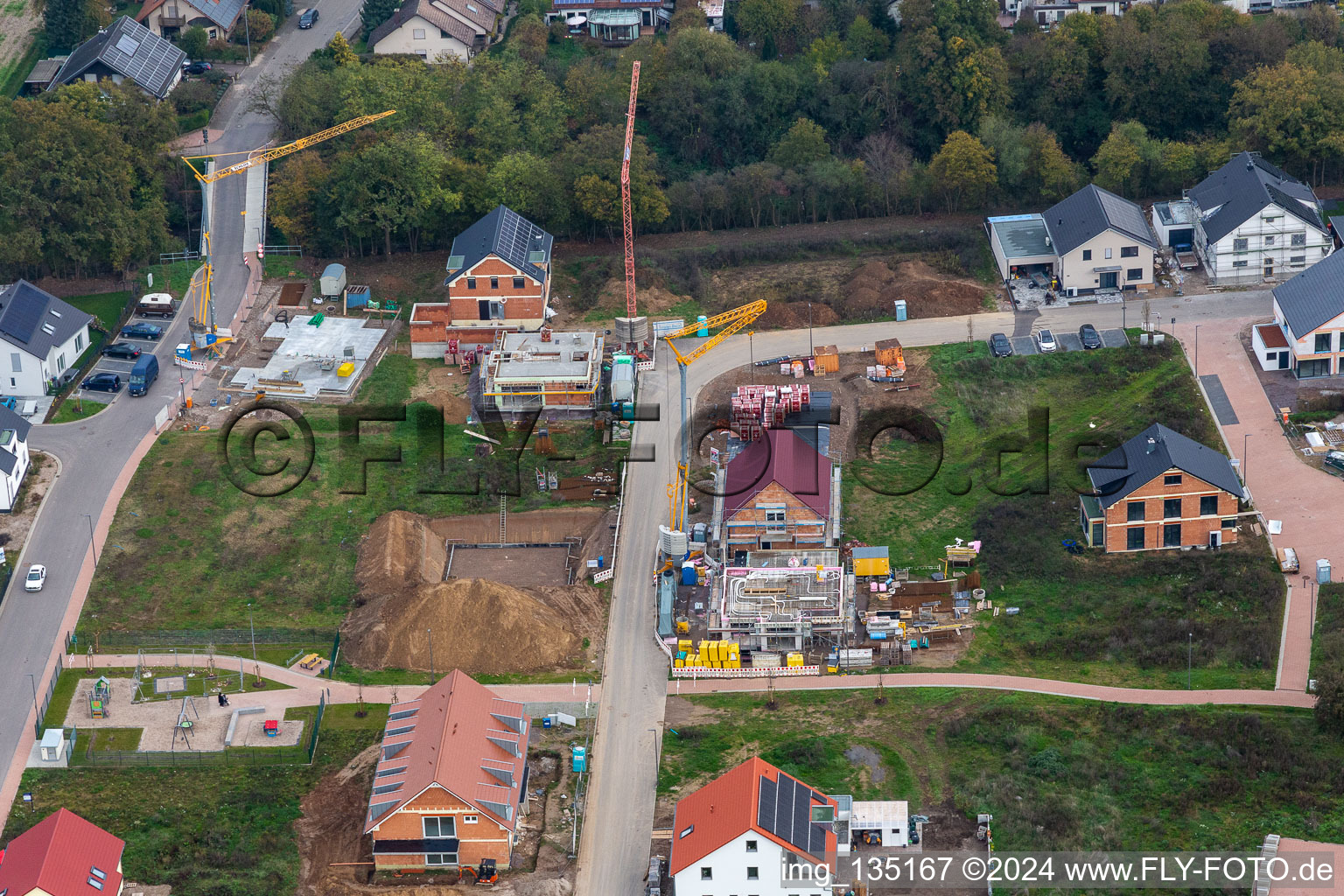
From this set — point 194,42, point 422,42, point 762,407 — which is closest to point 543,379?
point 762,407

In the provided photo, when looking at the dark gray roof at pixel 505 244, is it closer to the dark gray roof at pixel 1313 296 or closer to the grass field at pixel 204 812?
the grass field at pixel 204 812

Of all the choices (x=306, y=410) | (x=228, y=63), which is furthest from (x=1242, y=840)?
(x=228, y=63)

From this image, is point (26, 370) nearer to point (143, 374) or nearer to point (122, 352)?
point (122, 352)

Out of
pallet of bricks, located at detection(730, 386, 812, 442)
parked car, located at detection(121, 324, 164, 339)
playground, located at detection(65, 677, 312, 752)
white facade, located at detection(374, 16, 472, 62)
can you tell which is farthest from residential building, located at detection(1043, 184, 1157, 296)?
playground, located at detection(65, 677, 312, 752)

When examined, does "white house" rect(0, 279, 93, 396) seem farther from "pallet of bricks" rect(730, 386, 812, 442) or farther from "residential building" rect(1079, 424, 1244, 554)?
"residential building" rect(1079, 424, 1244, 554)

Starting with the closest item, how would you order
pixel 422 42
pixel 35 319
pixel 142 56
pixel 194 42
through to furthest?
pixel 35 319
pixel 142 56
pixel 422 42
pixel 194 42

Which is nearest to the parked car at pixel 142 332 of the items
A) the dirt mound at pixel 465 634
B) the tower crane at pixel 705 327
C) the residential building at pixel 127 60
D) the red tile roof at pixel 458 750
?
the residential building at pixel 127 60
